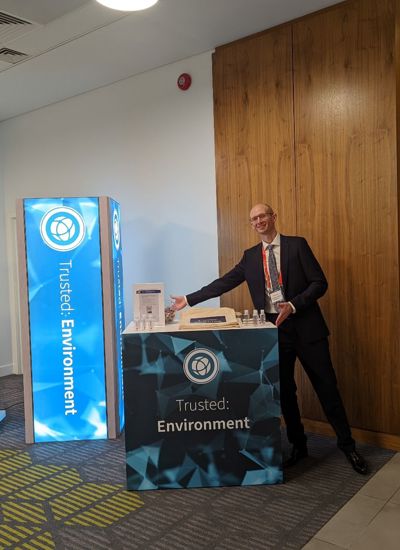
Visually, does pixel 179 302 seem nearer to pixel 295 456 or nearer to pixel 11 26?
pixel 295 456

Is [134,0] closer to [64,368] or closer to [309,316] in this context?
[309,316]

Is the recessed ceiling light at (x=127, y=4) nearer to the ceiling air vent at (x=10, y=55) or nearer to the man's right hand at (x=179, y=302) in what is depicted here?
the ceiling air vent at (x=10, y=55)

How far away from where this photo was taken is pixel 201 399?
2.85 m

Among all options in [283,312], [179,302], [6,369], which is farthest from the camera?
[6,369]

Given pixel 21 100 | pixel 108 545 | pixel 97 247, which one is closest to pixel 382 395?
pixel 108 545

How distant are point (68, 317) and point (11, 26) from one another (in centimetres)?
217

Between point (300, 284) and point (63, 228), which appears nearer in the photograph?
point (300, 284)

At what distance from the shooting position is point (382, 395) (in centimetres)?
348

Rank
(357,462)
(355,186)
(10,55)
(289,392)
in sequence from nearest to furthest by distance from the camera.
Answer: (357,462)
(289,392)
(355,186)
(10,55)

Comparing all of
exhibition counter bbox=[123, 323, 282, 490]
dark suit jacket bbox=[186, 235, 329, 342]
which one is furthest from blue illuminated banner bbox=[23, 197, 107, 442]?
dark suit jacket bbox=[186, 235, 329, 342]

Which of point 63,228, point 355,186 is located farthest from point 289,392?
point 63,228

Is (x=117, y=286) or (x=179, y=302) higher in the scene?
(x=117, y=286)

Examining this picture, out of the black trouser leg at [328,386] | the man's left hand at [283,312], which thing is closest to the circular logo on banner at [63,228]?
the man's left hand at [283,312]

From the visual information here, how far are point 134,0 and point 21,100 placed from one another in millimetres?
2858
